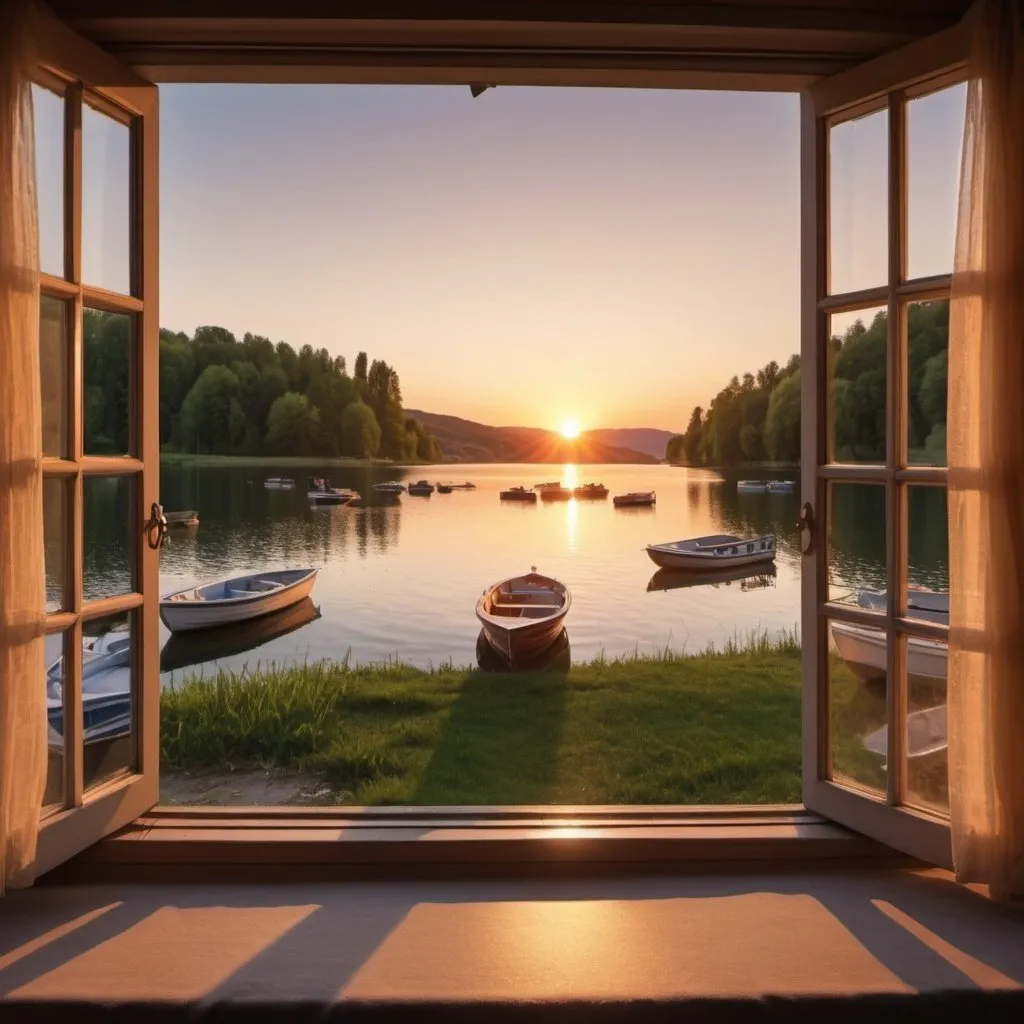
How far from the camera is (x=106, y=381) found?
1.64m

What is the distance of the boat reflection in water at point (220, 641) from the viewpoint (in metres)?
10.5

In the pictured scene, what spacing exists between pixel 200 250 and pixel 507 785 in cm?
2130

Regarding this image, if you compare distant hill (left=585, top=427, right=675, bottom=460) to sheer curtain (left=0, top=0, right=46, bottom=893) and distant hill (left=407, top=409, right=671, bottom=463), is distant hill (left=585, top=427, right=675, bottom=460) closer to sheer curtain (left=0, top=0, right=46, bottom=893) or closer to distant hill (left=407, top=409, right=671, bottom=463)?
distant hill (left=407, top=409, right=671, bottom=463)

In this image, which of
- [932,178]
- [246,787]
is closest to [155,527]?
[932,178]

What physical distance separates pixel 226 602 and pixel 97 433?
9.11 meters

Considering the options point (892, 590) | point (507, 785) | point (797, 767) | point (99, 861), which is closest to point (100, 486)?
point (99, 861)

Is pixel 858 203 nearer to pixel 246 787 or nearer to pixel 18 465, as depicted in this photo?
pixel 18 465

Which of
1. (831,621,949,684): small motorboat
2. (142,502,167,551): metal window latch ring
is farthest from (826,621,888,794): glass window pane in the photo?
(142,502,167,551): metal window latch ring

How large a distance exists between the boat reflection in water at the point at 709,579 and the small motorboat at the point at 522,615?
6.69 meters

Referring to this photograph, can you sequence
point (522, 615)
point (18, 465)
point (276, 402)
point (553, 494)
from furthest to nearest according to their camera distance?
point (553, 494) → point (276, 402) → point (522, 615) → point (18, 465)

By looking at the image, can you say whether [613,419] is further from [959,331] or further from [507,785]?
[959,331]

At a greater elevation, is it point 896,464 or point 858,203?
point 858,203

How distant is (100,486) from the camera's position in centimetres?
159

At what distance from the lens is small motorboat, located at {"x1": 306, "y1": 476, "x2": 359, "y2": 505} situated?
29.0 meters
